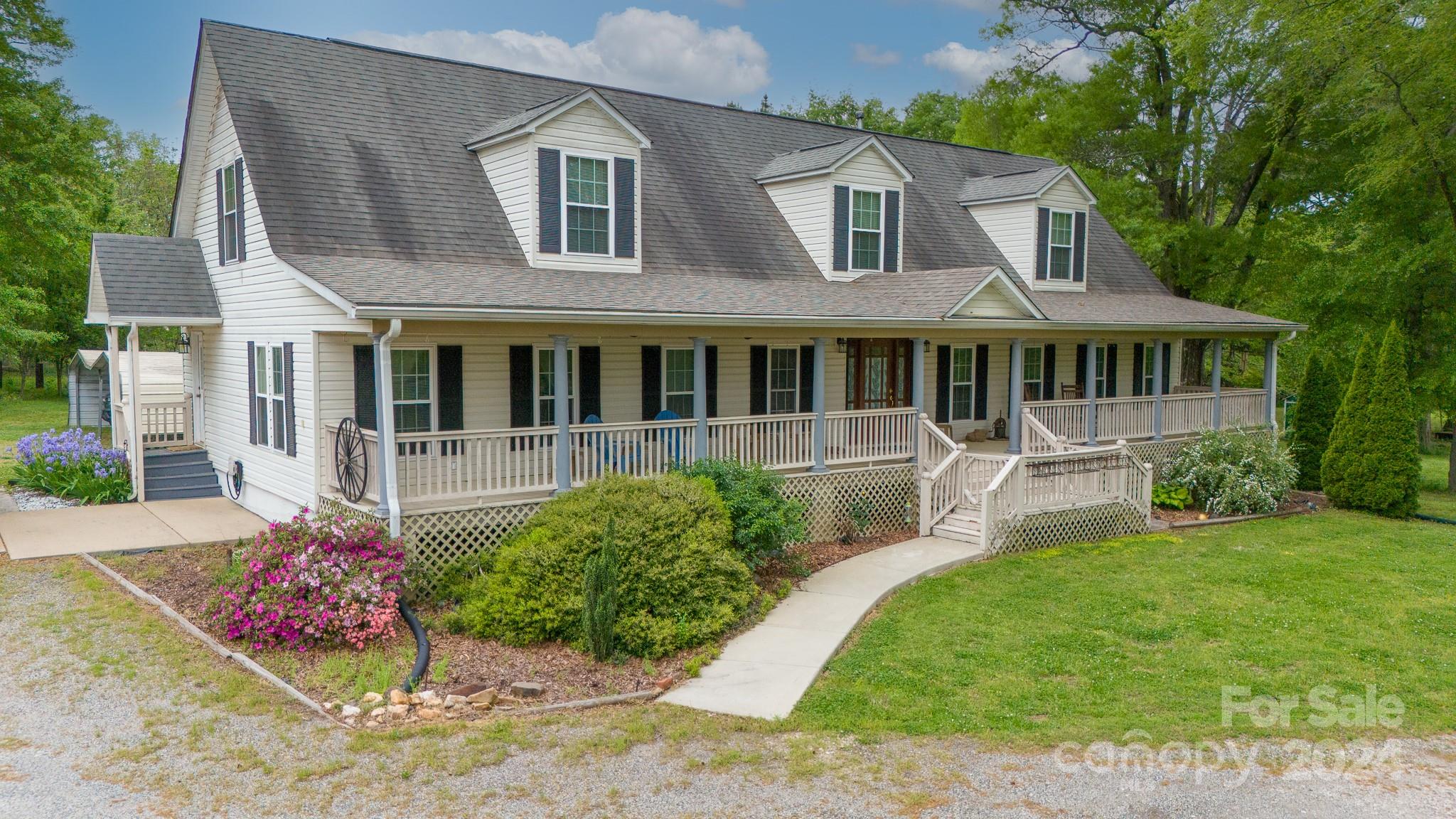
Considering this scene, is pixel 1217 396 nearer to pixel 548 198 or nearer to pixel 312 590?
pixel 548 198

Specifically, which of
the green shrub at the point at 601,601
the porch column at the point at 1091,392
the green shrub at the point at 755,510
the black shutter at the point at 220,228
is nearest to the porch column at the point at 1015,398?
the porch column at the point at 1091,392

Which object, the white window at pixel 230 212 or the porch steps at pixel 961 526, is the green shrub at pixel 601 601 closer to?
the porch steps at pixel 961 526

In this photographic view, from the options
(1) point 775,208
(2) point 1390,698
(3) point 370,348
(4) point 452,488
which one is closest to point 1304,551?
(2) point 1390,698

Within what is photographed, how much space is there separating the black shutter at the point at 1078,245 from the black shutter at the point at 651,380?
10559 millimetres

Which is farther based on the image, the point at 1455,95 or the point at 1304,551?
the point at 1455,95

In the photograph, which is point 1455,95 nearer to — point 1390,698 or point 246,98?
point 1390,698

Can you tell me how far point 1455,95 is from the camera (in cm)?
1883

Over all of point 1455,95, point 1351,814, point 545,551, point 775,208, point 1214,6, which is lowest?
point 1351,814

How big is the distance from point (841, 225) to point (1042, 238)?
5.40 meters

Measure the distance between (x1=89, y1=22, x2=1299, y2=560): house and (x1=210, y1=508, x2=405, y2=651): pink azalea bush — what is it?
77cm

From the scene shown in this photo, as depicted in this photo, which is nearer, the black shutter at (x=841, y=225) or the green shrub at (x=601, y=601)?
the green shrub at (x=601, y=601)

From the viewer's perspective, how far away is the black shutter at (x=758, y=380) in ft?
53.2

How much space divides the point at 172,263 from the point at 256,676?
9.86 meters

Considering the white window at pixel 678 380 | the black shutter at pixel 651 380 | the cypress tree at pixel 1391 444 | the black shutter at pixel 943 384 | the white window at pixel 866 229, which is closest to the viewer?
the black shutter at pixel 651 380
